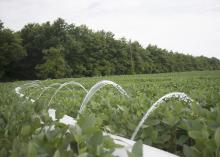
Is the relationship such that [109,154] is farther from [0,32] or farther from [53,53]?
[0,32]

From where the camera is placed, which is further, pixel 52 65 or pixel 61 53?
pixel 61 53

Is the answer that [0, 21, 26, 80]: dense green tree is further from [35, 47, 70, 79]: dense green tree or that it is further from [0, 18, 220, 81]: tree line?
[35, 47, 70, 79]: dense green tree

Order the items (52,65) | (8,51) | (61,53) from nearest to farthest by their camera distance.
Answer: (52,65)
(8,51)
(61,53)

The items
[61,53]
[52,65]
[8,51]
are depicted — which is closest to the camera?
[52,65]

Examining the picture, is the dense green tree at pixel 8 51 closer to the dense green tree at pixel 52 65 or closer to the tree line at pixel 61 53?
the tree line at pixel 61 53

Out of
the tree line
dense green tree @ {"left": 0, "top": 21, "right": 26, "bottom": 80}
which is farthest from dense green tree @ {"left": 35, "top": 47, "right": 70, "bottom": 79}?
dense green tree @ {"left": 0, "top": 21, "right": 26, "bottom": 80}

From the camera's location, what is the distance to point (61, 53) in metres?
52.1

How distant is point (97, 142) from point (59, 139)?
260 mm

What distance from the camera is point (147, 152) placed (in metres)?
1.15

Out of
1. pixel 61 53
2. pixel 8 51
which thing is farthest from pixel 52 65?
pixel 8 51

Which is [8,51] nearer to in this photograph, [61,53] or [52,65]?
[52,65]

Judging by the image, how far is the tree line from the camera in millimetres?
48469

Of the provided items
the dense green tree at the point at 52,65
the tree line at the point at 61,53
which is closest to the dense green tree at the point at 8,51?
the tree line at the point at 61,53

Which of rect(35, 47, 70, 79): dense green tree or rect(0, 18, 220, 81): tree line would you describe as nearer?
rect(35, 47, 70, 79): dense green tree
